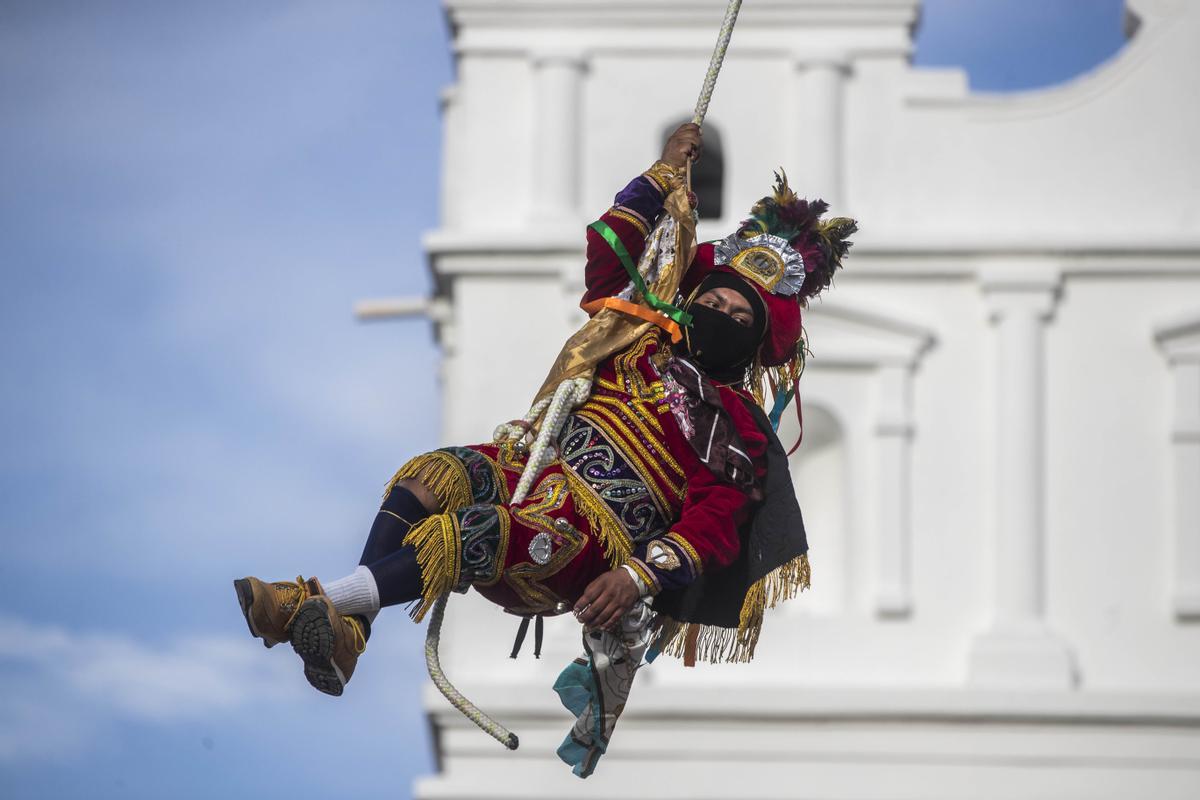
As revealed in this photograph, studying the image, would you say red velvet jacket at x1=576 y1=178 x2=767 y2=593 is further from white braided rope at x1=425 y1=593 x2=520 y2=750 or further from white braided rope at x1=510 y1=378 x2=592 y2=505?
white braided rope at x1=425 y1=593 x2=520 y2=750

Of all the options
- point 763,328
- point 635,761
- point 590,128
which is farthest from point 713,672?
point 763,328

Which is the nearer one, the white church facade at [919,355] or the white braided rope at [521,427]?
the white braided rope at [521,427]

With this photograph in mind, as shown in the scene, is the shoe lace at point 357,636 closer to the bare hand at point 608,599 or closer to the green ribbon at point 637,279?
the bare hand at point 608,599

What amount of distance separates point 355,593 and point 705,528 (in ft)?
3.33

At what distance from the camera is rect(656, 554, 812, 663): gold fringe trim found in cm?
869

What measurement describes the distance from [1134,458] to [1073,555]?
89 cm

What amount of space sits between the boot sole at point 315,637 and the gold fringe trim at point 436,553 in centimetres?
31

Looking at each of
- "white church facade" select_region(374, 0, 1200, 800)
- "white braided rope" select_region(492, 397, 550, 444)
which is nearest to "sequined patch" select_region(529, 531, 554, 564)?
"white braided rope" select_region(492, 397, 550, 444)

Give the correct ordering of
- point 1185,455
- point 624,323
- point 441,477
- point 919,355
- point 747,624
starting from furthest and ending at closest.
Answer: point 919,355 < point 1185,455 < point 624,323 < point 747,624 < point 441,477

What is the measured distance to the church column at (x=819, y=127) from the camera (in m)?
23.4

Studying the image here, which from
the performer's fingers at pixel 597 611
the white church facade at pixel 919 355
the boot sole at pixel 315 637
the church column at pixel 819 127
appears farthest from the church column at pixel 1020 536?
the boot sole at pixel 315 637

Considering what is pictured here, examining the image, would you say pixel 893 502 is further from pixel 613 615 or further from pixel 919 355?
pixel 613 615

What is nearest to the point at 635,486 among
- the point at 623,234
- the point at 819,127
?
the point at 623,234

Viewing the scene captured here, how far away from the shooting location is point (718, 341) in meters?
8.75
